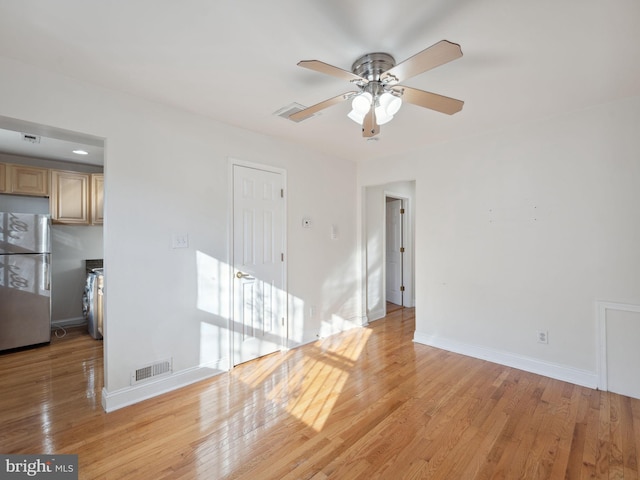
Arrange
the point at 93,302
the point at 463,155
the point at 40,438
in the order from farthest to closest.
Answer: the point at 93,302 → the point at 463,155 → the point at 40,438

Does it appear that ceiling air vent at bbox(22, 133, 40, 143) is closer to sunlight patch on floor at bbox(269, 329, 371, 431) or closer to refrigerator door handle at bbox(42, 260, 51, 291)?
refrigerator door handle at bbox(42, 260, 51, 291)

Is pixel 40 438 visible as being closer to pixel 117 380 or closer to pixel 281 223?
pixel 117 380

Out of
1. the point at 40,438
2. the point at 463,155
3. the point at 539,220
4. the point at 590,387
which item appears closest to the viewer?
the point at 40,438

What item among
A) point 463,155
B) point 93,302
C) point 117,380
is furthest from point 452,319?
point 93,302

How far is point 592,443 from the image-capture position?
1.94m

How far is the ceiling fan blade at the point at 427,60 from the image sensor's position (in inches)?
53.2

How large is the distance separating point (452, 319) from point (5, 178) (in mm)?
5758

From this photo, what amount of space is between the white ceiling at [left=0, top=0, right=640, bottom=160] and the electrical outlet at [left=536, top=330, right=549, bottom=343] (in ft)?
6.97

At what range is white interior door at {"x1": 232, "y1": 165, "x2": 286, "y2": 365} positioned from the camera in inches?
124

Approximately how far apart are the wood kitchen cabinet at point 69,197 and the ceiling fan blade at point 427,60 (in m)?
4.47

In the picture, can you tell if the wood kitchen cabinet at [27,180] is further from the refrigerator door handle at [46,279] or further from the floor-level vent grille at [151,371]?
the floor-level vent grille at [151,371]

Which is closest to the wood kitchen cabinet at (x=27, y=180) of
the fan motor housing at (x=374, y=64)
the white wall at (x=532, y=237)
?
the fan motor housing at (x=374, y=64)

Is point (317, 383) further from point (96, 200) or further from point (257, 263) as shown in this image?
point (96, 200)

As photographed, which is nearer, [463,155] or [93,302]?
[463,155]
